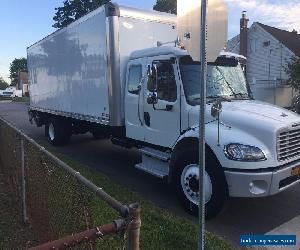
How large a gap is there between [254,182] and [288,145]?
2.87ft

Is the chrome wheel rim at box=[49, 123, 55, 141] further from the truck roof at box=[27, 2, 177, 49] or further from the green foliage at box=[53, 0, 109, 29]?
the green foliage at box=[53, 0, 109, 29]

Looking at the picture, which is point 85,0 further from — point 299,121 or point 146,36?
point 299,121

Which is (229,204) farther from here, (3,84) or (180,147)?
(3,84)

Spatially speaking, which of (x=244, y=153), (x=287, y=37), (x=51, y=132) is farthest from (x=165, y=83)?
(x=287, y=37)

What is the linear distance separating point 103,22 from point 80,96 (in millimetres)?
2601

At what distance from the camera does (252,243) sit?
5.10 meters

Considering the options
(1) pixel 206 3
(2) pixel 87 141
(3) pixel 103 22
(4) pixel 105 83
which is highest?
(3) pixel 103 22

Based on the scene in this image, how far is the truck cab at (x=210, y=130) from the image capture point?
5.53 m

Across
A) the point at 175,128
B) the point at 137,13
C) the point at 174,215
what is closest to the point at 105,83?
the point at 137,13

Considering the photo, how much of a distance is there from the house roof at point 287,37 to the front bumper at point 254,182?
32511 millimetres

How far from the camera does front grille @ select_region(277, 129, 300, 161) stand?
18.7ft

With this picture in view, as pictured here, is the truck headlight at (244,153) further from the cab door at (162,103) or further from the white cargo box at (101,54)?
the white cargo box at (101,54)

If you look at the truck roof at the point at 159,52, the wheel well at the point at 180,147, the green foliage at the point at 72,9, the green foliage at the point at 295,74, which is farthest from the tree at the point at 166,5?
the wheel well at the point at 180,147

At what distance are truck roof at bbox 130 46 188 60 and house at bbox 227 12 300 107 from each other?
2688cm
